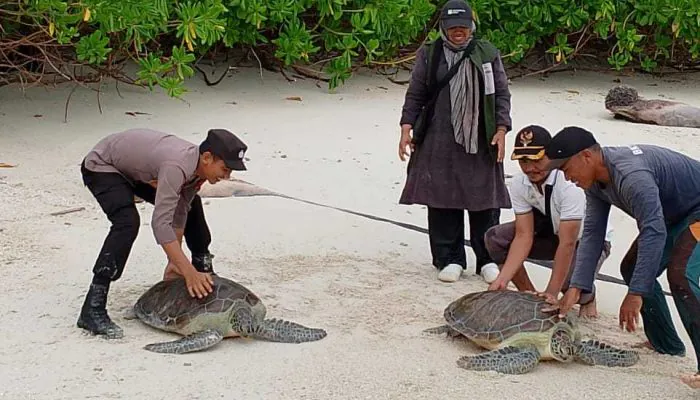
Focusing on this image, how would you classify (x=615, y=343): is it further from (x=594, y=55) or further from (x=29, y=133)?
(x=594, y=55)

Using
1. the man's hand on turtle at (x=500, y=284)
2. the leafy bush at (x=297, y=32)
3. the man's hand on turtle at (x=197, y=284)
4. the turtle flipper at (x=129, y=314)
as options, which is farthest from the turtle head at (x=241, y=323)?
the leafy bush at (x=297, y=32)

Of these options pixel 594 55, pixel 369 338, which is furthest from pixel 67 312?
pixel 594 55

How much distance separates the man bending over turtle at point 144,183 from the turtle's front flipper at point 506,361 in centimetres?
120

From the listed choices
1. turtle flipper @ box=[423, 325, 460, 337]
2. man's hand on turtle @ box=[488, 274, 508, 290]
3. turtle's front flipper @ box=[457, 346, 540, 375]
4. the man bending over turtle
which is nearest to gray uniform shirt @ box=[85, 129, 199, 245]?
the man bending over turtle

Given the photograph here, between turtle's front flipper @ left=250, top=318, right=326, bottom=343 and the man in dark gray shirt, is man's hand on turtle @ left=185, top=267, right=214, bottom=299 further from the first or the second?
the man in dark gray shirt

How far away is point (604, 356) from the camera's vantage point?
437 cm

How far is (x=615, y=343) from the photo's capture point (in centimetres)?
478

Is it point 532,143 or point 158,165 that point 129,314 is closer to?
point 158,165

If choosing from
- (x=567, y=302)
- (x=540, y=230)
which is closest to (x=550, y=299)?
(x=567, y=302)

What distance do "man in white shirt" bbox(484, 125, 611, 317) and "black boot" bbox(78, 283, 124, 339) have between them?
1766 mm

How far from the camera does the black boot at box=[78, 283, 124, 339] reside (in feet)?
14.8

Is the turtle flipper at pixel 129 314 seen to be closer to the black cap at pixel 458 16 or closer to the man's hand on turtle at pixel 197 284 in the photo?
the man's hand on turtle at pixel 197 284

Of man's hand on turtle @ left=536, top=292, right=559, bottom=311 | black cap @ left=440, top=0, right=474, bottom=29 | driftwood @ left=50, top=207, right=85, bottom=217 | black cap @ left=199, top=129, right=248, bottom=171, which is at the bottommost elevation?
driftwood @ left=50, top=207, right=85, bottom=217

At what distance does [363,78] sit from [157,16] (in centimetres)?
383
